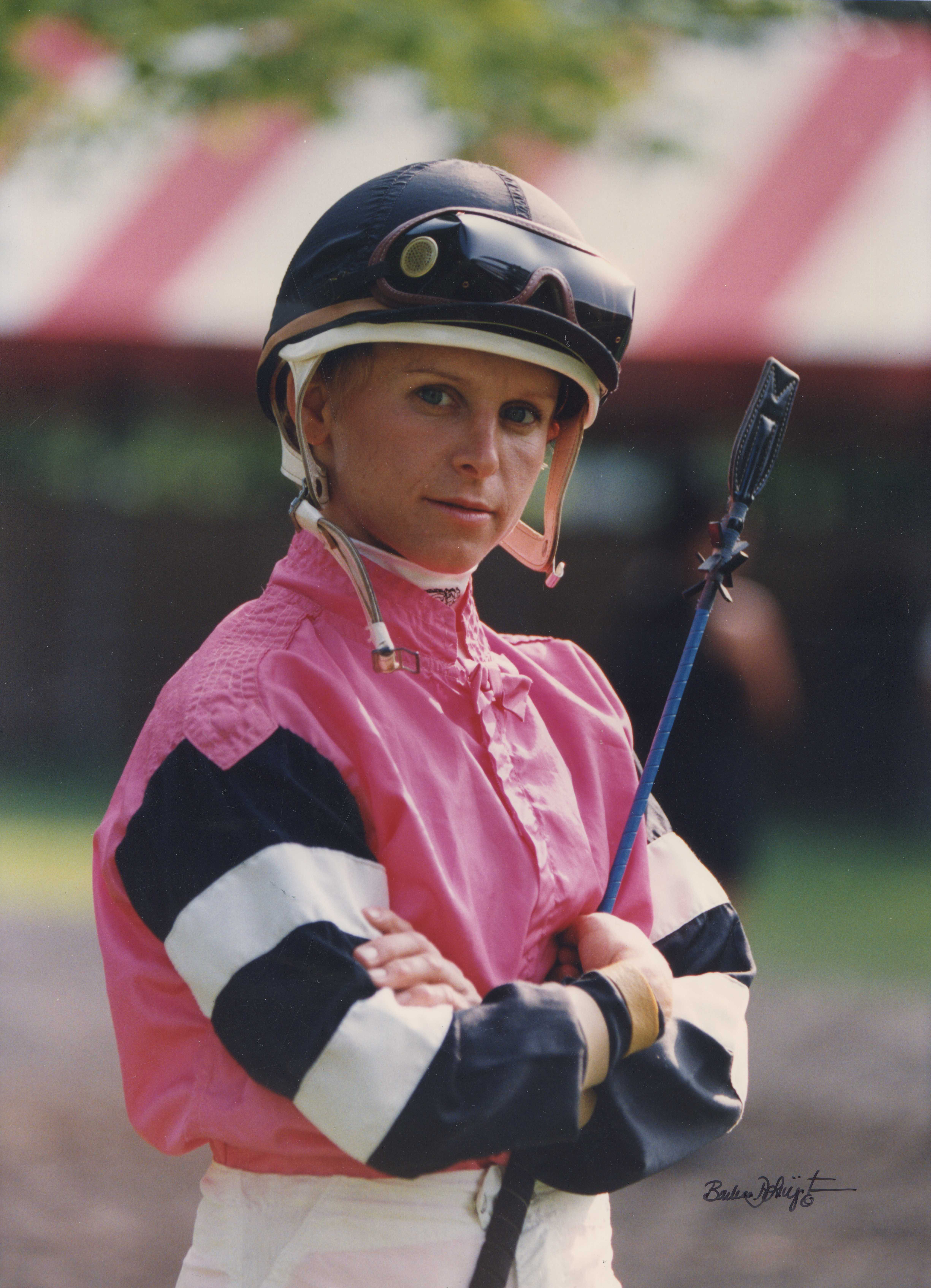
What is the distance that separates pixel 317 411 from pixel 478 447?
0.22 meters

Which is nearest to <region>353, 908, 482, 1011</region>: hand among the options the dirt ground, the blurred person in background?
the dirt ground

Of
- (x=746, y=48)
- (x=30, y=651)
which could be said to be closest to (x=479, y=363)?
(x=746, y=48)

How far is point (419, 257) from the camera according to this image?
1553 millimetres

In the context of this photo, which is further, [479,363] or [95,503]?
[95,503]

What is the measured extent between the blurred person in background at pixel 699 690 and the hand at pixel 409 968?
2.52m

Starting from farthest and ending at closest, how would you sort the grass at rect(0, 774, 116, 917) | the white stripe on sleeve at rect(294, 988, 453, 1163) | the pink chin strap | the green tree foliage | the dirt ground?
the grass at rect(0, 774, 116, 917)
the green tree foliage
the dirt ground
the pink chin strap
the white stripe on sleeve at rect(294, 988, 453, 1163)

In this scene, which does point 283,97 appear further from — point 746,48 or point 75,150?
point 746,48

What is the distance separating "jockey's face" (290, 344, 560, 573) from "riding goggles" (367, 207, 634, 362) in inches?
2.5

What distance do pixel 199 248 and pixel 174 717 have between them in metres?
7.60

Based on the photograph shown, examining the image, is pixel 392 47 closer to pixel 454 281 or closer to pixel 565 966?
pixel 454 281

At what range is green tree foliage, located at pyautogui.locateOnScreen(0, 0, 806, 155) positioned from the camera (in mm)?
4629

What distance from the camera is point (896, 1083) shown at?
498cm

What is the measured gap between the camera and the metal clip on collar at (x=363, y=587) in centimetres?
153
